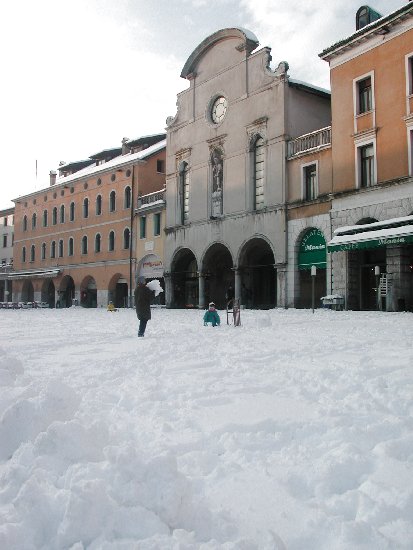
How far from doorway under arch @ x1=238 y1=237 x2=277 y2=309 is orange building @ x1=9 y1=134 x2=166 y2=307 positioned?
11.9m

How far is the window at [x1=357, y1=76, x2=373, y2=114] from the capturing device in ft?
80.5

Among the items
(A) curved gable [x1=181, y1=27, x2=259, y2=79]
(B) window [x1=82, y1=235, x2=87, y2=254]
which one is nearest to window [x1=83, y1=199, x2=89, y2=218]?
(B) window [x1=82, y1=235, x2=87, y2=254]

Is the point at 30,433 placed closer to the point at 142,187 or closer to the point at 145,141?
the point at 142,187

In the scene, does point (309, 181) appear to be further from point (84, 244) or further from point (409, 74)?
point (84, 244)

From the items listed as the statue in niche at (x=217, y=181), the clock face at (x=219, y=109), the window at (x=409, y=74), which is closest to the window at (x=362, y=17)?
the window at (x=409, y=74)

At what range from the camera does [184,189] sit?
36531 millimetres

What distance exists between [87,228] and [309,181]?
24482mm

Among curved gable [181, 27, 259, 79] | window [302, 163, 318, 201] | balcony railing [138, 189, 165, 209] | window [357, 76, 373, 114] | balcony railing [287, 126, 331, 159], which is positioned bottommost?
window [302, 163, 318, 201]

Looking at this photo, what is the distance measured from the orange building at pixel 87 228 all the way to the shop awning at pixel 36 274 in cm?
10

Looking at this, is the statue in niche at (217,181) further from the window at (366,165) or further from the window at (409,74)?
the window at (409,74)

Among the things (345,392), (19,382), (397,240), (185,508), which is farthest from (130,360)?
(397,240)

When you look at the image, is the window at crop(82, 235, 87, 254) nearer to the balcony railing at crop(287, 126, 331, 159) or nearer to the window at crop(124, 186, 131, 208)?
the window at crop(124, 186, 131, 208)

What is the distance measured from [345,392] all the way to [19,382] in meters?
3.78

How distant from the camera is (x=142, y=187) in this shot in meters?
41.2
